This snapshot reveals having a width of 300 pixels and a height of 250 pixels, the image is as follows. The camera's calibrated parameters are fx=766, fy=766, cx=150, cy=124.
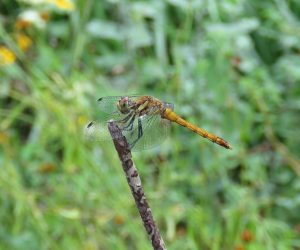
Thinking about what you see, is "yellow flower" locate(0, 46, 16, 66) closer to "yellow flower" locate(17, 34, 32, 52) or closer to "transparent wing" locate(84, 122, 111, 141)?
"yellow flower" locate(17, 34, 32, 52)

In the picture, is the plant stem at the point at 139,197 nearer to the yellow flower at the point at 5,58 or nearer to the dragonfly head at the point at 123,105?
the dragonfly head at the point at 123,105

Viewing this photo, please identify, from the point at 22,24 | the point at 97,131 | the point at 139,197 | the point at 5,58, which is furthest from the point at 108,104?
the point at 22,24

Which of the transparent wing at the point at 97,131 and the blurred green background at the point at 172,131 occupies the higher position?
the transparent wing at the point at 97,131

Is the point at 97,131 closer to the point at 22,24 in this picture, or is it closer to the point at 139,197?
the point at 139,197

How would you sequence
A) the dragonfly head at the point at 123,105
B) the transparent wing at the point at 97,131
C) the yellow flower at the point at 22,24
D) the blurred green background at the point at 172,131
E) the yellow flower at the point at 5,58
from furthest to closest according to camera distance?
the yellow flower at the point at 22,24 → the yellow flower at the point at 5,58 → the blurred green background at the point at 172,131 → the transparent wing at the point at 97,131 → the dragonfly head at the point at 123,105

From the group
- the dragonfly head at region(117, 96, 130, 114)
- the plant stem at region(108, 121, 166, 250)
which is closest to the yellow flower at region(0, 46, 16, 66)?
the dragonfly head at region(117, 96, 130, 114)

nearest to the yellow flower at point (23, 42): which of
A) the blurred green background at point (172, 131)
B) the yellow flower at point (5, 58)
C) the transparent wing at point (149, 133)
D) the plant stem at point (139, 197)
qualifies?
the blurred green background at point (172, 131)

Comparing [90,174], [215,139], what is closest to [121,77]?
[90,174]
